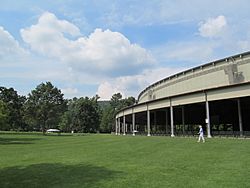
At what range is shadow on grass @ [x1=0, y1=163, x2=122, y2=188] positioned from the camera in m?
10.7

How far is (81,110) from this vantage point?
128250mm

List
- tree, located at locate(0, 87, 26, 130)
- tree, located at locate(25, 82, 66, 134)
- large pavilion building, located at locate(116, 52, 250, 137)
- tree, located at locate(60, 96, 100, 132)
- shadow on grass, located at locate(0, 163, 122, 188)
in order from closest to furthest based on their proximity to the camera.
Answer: shadow on grass, located at locate(0, 163, 122, 188) < large pavilion building, located at locate(116, 52, 250, 137) < tree, located at locate(25, 82, 66, 134) < tree, located at locate(0, 87, 26, 130) < tree, located at locate(60, 96, 100, 132)

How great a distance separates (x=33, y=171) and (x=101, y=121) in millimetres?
127144

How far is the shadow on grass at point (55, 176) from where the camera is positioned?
10.7 meters

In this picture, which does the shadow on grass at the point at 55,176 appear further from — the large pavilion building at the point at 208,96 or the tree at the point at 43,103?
the tree at the point at 43,103

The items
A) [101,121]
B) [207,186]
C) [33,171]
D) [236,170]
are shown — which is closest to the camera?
[207,186]

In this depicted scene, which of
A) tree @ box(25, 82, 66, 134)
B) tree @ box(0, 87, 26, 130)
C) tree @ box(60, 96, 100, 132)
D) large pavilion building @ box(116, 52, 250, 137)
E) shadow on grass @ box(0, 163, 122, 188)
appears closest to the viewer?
shadow on grass @ box(0, 163, 122, 188)

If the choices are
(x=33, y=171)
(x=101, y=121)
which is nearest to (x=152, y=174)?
(x=33, y=171)

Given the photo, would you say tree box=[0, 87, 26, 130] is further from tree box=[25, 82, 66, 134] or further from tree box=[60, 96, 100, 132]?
tree box=[60, 96, 100, 132]

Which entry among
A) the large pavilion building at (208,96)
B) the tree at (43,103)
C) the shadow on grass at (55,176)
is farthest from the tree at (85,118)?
the shadow on grass at (55,176)

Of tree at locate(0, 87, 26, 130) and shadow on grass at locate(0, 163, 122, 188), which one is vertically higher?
tree at locate(0, 87, 26, 130)

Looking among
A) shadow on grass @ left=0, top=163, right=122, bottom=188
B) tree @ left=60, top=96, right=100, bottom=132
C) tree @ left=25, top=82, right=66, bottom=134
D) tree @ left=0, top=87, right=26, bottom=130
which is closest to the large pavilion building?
shadow on grass @ left=0, top=163, right=122, bottom=188

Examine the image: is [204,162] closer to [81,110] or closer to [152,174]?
[152,174]

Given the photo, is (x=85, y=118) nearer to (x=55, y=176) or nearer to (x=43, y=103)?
(x=43, y=103)
